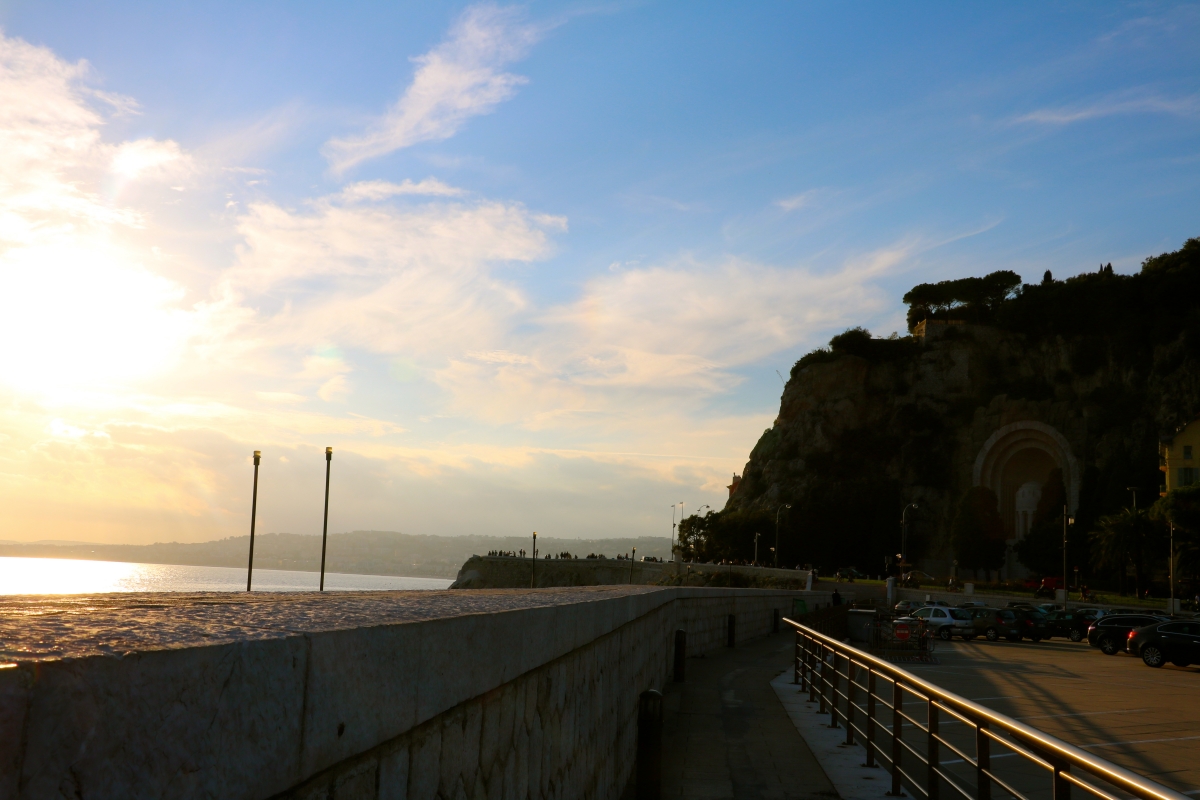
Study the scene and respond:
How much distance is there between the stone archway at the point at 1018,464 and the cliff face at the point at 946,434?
6.5 inches

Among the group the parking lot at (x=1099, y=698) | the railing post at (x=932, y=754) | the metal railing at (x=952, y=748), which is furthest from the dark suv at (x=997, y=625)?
the railing post at (x=932, y=754)

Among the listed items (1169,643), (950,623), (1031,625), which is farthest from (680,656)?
(1031,625)

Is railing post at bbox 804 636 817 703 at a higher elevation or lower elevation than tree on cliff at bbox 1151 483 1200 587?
lower

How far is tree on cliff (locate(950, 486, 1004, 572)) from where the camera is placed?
103 metres

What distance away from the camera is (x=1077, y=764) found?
4.02 metres

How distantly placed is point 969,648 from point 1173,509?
116 feet

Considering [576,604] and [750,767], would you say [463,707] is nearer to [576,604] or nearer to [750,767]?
[576,604]

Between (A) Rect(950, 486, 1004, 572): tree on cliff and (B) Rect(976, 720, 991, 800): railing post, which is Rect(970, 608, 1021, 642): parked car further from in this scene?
(A) Rect(950, 486, 1004, 572): tree on cliff

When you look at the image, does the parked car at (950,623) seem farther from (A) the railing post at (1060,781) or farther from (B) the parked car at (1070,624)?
Result: (A) the railing post at (1060,781)

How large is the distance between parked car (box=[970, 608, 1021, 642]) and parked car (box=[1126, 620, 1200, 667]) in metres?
9.67

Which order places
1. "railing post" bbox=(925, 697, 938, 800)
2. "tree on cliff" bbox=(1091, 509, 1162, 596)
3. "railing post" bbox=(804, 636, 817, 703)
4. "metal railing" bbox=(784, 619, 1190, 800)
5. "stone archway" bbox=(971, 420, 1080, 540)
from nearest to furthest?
1. "metal railing" bbox=(784, 619, 1190, 800)
2. "railing post" bbox=(925, 697, 938, 800)
3. "railing post" bbox=(804, 636, 817, 703)
4. "tree on cliff" bbox=(1091, 509, 1162, 596)
5. "stone archway" bbox=(971, 420, 1080, 540)

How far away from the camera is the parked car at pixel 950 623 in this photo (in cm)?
3721

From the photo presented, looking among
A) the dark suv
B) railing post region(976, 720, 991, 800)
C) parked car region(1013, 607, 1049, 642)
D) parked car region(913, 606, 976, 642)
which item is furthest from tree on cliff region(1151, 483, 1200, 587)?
railing post region(976, 720, 991, 800)

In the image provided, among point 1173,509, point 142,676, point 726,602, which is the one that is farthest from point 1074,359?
point 142,676
